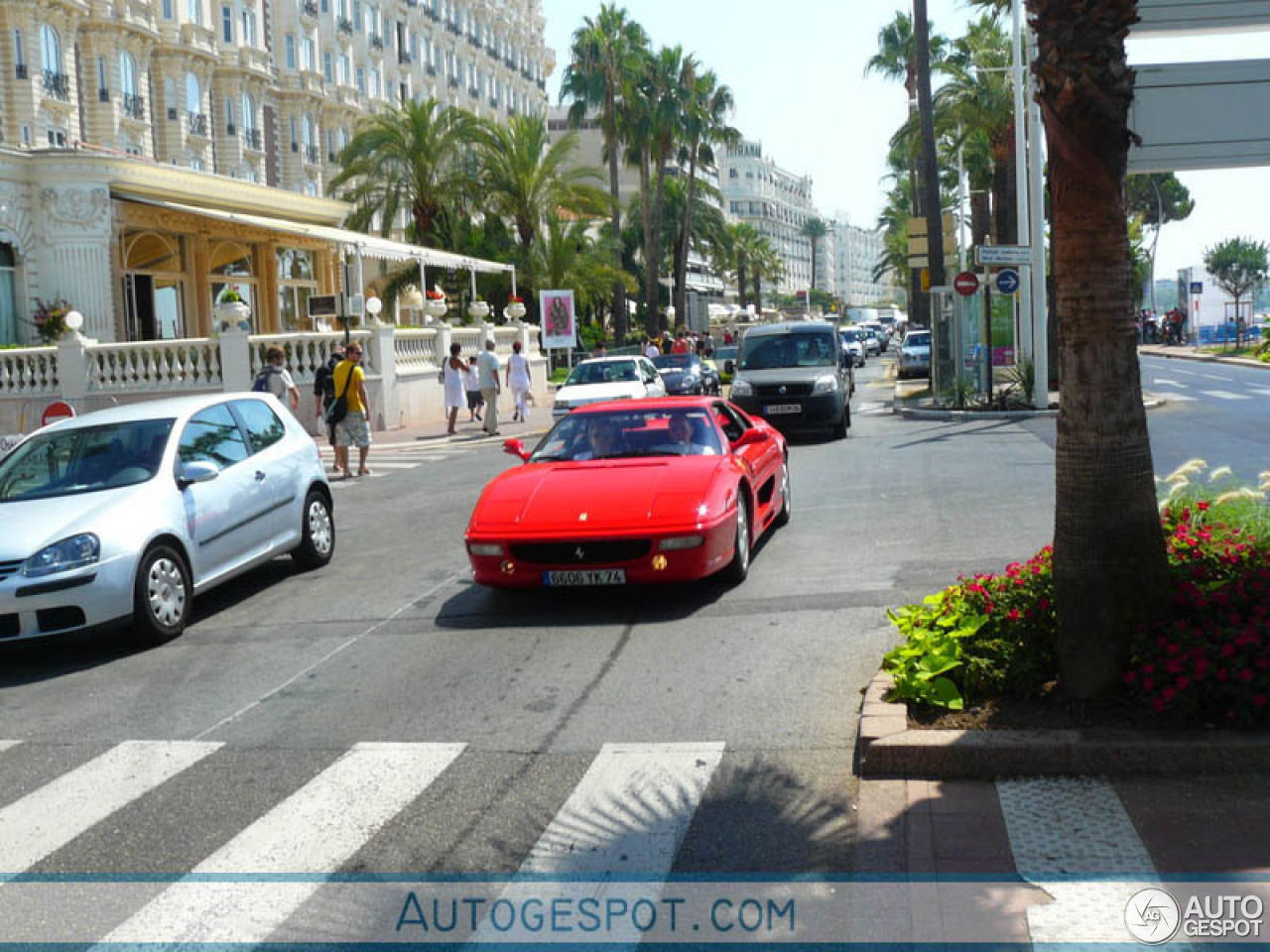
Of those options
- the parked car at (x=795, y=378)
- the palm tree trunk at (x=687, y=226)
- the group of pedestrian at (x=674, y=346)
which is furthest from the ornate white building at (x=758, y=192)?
the parked car at (x=795, y=378)

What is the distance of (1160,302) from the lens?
14238 cm

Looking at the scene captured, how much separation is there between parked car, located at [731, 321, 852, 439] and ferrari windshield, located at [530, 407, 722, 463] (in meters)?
11.5

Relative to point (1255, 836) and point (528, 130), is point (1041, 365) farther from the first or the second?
point (528, 130)

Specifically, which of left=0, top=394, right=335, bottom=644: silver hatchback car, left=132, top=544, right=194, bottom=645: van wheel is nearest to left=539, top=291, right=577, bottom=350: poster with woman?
left=0, top=394, right=335, bottom=644: silver hatchback car

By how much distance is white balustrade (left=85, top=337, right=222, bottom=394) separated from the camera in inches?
1048

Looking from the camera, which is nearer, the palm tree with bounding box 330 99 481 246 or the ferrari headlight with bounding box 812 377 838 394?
the ferrari headlight with bounding box 812 377 838 394

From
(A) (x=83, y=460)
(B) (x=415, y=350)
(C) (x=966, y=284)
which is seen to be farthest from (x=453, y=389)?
(A) (x=83, y=460)

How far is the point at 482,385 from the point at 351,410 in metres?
7.98

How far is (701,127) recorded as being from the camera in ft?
198

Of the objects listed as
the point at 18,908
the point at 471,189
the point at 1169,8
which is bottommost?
the point at 18,908

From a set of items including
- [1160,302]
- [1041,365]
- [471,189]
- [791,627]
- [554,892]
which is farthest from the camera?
[1160,302]

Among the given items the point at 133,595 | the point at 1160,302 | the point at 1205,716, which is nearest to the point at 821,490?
the point at 133,595

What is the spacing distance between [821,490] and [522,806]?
10101 millimetres

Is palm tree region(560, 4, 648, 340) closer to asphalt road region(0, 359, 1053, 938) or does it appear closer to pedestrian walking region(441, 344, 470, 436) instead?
pedestrian walking region(441, 344, 470, 436)
